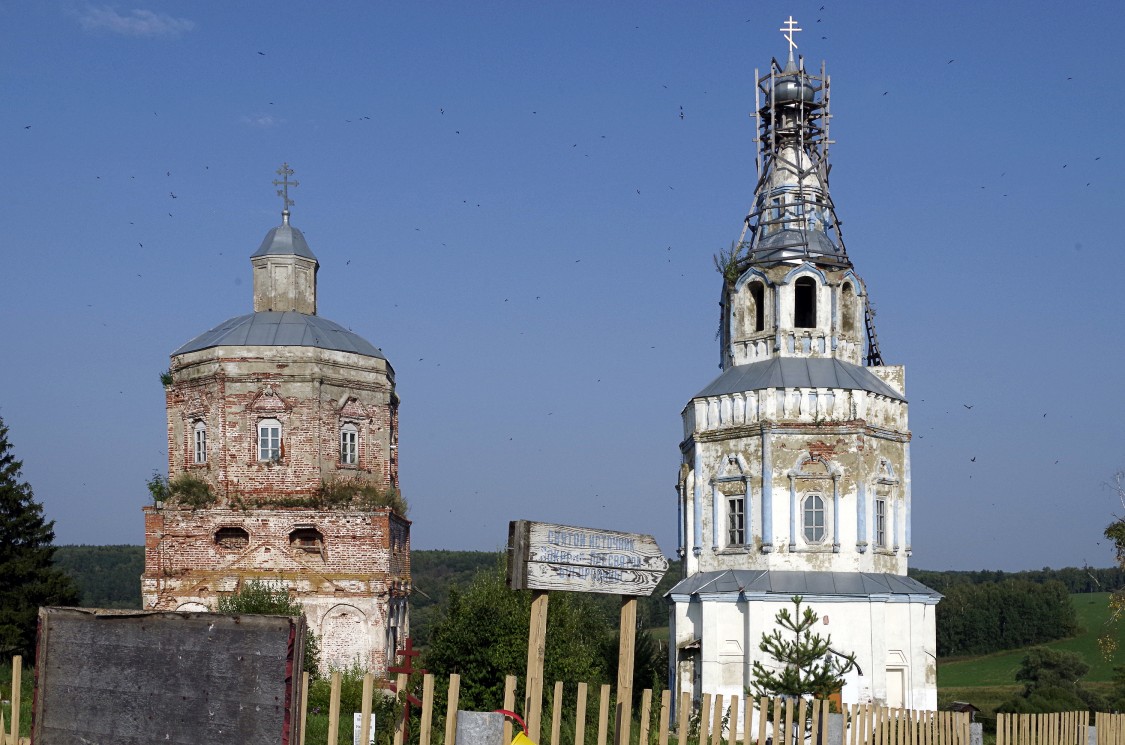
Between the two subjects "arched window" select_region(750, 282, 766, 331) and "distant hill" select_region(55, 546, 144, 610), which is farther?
"distant hill" select_region(55, 546, 144, 610)

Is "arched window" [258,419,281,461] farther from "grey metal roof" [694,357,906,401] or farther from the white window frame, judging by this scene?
the white window frame

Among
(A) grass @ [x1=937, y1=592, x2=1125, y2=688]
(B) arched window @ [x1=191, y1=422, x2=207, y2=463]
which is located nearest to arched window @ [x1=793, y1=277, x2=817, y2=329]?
(B) arched window @ [x1=191, y1=422, x2=207, y2=463]

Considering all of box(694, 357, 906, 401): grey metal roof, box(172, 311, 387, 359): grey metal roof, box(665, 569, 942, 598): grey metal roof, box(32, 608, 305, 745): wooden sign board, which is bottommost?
box(32, 608, 305, 745): wooden sign board

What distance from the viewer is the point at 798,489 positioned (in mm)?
26219

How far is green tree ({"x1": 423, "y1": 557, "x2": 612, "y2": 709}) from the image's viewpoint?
21.9 metres

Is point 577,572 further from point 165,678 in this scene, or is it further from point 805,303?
point 805,303

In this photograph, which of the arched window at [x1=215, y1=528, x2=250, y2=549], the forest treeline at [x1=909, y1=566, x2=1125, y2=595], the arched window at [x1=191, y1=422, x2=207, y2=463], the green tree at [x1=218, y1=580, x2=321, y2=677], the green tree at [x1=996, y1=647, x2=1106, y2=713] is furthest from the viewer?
the forest treeline at [x1=909, y1=566, x2=1125, y2=595]

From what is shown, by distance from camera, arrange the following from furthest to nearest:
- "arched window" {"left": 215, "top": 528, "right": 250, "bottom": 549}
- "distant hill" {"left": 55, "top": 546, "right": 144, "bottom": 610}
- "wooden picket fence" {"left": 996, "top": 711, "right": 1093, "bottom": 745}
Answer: "distant hill" {"left": 55, "top": 546, "right": 144, "bottom": 610}
"arched window" {"left": 215, "top": 528, "right": 250, "bottom": 549}
"wooden picket fence" {"left": 996, "top": 711, "right": 1093, "bottom": 745}

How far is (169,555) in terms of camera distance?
28.0 m

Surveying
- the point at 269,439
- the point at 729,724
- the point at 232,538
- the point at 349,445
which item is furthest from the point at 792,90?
the point at 729,724

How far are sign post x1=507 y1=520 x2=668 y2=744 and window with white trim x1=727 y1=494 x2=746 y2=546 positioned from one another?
17.4 metres

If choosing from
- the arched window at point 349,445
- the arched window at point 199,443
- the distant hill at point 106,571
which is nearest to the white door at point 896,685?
the arched window at point 349,445

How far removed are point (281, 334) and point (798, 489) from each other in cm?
1210

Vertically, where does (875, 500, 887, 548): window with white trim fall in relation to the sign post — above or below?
above
